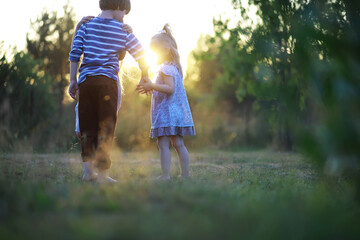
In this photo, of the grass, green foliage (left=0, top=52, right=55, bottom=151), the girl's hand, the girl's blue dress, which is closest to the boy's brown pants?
the girl's hand

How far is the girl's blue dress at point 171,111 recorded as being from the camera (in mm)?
4168

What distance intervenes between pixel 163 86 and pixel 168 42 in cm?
66

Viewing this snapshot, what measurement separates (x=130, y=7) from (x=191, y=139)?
7.87m

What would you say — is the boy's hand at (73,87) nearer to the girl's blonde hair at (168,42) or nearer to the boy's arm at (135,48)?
the boy's arm at (135,48)

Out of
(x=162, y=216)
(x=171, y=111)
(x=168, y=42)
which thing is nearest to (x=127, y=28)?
(x=168, y=42)

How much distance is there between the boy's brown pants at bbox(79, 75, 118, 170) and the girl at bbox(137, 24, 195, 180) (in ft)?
1.56

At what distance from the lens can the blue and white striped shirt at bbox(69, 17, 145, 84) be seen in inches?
146

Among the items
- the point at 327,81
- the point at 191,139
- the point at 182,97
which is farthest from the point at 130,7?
the point at 191,139

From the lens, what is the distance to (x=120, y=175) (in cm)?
432

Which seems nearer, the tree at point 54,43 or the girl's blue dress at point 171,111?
the girl's blue dress at point 171,111

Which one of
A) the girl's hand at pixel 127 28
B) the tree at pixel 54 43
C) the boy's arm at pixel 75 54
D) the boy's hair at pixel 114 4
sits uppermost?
the tree at pixel 54 43

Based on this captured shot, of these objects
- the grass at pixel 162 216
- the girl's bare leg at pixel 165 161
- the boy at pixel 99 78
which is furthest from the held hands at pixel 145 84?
the grass at pixel 162 216

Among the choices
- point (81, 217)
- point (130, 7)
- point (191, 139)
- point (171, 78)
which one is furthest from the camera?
point (191, 139)

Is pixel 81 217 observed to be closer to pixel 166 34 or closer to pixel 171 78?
pixel 171 78
